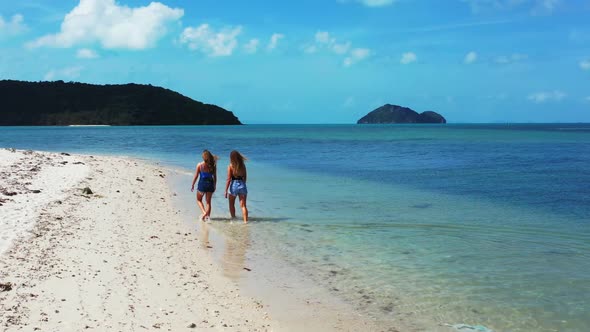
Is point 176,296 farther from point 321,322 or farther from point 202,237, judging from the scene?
point 202,237

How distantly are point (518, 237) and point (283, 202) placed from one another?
24.0 feet

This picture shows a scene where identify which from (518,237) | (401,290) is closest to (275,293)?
(401,290)

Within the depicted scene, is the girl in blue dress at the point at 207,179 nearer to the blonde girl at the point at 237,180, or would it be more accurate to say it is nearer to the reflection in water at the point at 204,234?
the blonde girl at the point at 237,180

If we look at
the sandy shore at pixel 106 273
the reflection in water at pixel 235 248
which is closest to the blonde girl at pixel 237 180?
the reflection in water at pixel 235 248

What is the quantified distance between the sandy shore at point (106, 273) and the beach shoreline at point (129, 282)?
0.04 feet

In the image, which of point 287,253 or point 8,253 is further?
point 287,253

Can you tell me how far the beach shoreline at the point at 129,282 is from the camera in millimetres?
5887

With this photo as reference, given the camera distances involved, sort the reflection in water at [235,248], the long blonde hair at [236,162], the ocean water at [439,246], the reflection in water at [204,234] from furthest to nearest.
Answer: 1. the long blonde hair at [236,162]
2. the reflection in water at [204,234]
3. the reflection in water at [235,248]
4. the ocean water at [439,246]

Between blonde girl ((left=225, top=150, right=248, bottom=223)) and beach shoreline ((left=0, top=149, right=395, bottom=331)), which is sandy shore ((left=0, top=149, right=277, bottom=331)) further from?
blonde girl ((left=225, top=150, right=248, bottom=223))

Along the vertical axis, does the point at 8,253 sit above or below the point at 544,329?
above

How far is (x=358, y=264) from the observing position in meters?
9.22

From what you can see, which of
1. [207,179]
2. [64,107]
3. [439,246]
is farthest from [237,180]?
[64,107]

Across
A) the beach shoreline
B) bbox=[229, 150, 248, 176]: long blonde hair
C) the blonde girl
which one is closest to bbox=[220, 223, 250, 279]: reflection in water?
the beach shoreline

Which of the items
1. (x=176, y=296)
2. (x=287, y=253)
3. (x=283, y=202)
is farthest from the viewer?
(x=283, y=202)
